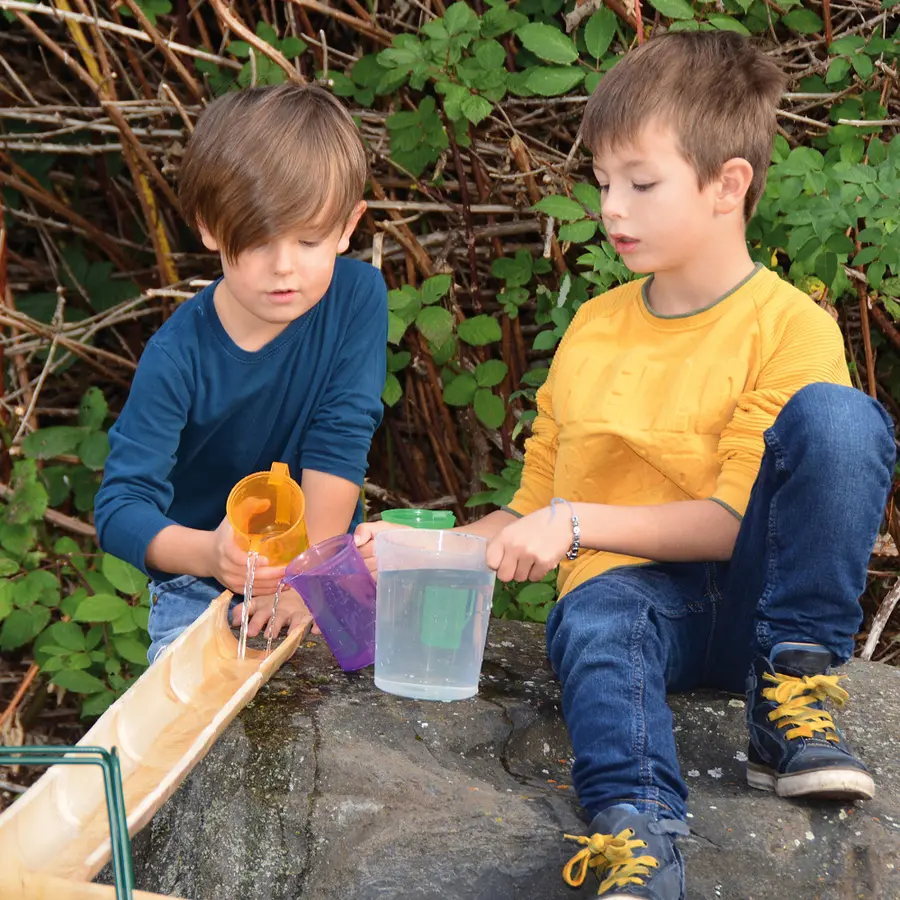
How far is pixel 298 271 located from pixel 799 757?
1.12 meters

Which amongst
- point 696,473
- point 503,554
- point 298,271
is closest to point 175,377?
point 298,271

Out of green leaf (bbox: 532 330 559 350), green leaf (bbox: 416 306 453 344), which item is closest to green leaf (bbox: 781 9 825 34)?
green leaf (bbox: 532 330 559 350)

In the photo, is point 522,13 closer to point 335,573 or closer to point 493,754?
point 335,573

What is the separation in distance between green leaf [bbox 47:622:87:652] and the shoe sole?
184 centimetres

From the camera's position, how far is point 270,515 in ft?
7.07

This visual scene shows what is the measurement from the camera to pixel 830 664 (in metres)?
1.74

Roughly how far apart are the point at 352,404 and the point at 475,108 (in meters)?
0.74

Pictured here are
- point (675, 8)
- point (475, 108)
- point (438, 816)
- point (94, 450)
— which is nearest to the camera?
Answer: point (438, 816)

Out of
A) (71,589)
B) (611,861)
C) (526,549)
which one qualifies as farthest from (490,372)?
(611,861)

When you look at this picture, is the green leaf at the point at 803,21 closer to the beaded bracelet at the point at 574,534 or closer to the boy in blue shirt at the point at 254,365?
the boy in blue shirt at the point at 254,365

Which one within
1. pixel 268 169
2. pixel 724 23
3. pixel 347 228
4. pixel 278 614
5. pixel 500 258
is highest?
pixel 724 23

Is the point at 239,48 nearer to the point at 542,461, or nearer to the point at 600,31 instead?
the point at 600,31

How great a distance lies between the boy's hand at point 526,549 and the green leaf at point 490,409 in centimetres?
109

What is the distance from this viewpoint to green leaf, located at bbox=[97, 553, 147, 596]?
9.39 feet
